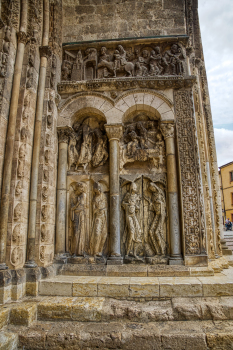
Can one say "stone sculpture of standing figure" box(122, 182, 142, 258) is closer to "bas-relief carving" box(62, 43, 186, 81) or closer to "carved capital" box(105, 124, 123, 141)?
"carved capital" box(105, 124, 123, 141)

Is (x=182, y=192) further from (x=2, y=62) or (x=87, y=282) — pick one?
(x=2, y=62)

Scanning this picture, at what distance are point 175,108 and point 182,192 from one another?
203 cm

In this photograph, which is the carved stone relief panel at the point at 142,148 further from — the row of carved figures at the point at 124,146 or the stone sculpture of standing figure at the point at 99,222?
the stone sculpture of standing figure at the point at 99,222

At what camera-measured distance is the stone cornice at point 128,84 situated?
6.01 m

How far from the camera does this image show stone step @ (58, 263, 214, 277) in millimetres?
4980

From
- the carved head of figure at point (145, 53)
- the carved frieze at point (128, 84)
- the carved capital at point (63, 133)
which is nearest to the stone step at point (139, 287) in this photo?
the carved capital at point (63, 133)

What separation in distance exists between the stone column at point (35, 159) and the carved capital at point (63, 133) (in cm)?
67

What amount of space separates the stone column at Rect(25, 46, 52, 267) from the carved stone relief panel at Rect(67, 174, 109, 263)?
95 centimetres

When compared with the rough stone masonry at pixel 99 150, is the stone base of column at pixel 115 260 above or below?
below

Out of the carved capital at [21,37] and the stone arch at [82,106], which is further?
the stone arch at [82,106]

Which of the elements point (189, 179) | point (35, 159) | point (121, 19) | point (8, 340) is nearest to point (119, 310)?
point (8, 340)

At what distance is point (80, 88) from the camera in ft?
20.4

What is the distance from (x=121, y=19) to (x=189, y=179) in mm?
4789

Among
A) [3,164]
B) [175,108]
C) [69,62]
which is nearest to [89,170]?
[3,164]
